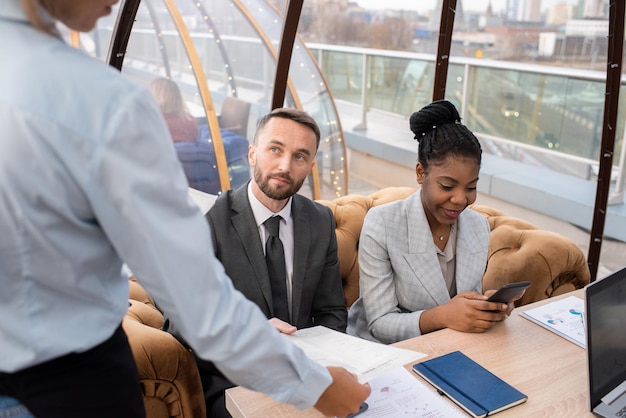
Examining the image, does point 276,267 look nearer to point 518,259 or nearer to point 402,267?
point 402,267

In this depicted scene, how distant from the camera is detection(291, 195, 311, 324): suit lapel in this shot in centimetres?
192

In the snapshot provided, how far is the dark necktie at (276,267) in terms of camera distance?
1899mm

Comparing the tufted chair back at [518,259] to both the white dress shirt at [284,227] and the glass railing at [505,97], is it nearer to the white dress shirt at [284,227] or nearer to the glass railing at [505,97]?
the white dress shirt at [284,227]

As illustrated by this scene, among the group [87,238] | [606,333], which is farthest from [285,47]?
[87,238]

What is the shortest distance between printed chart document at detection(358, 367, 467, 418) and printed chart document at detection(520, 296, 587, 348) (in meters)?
0.56

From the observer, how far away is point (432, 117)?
1.97 meters

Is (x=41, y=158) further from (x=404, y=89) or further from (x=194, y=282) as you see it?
(x=404, y=89)

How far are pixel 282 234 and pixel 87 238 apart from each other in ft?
3.83

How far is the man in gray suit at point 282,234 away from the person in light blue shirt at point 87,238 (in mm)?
917

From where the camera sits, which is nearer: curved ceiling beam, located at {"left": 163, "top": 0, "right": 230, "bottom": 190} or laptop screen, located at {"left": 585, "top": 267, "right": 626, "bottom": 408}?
laptop screen, located at {"left": 585, "top": 267, "right": 626, "bottom": 408}

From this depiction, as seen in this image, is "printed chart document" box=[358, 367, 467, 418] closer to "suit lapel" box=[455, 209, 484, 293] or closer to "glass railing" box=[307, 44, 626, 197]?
"suit lapel" box=[455, 209, 484, 293]

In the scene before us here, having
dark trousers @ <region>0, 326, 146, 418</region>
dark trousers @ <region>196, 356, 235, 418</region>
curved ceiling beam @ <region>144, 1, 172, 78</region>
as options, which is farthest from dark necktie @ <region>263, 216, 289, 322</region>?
curved ceiling beam @ <region>144, 1, 172, 78</region>

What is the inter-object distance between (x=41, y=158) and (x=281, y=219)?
4.10ft

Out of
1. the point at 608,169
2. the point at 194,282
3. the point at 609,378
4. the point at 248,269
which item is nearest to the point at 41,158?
the point at 194,282
